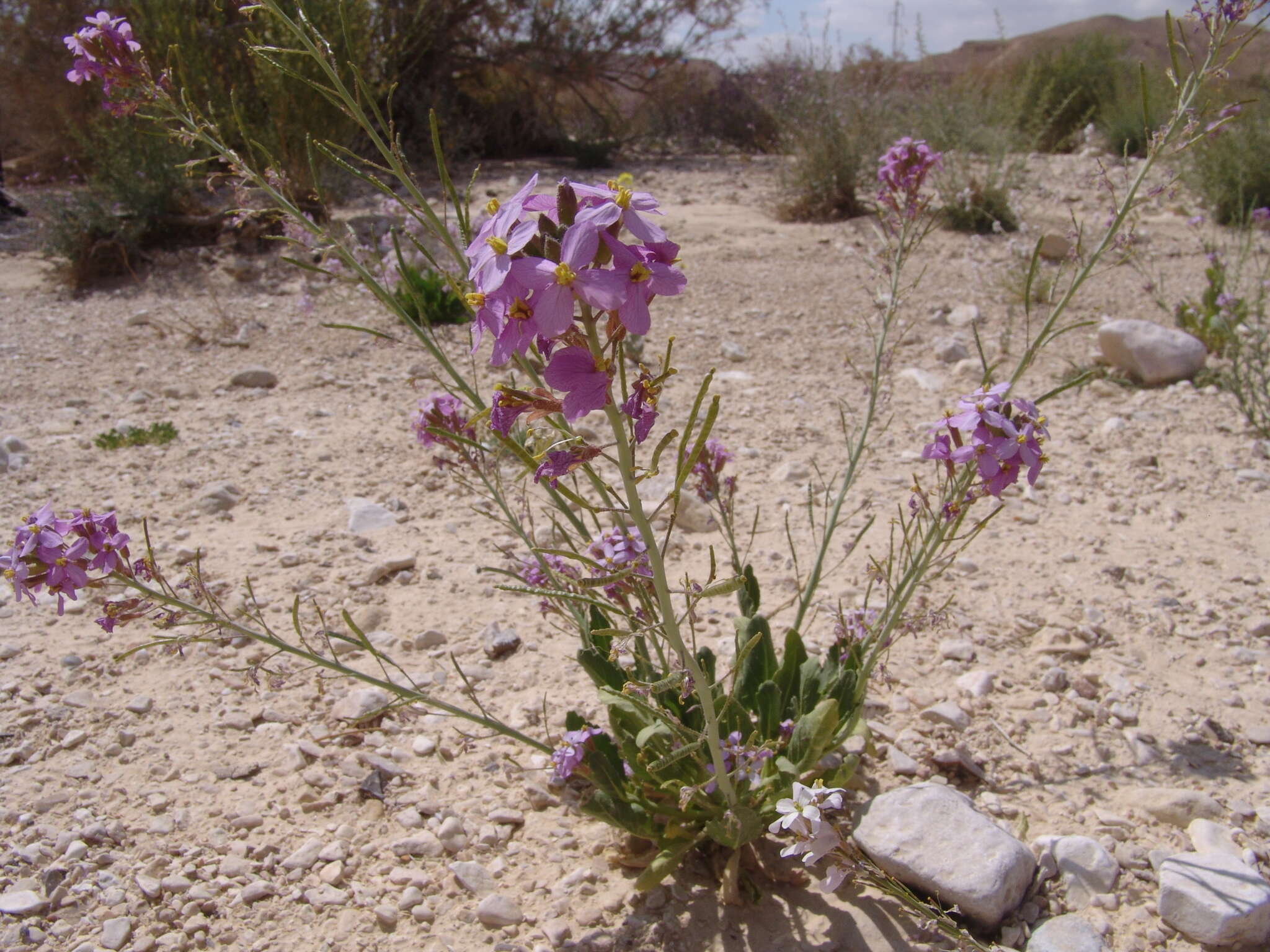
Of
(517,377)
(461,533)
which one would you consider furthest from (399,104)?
(461,533)

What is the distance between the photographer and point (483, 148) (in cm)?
1258

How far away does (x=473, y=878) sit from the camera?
6.98ft

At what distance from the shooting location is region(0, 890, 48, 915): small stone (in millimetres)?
1967

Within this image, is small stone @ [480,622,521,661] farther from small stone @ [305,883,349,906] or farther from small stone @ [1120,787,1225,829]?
small stone @ [1120,787,1225,829]

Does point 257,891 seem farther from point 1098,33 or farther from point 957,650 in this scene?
point 1098,33

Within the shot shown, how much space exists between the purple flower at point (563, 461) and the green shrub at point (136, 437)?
3.84 meters

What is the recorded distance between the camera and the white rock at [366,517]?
144 inches

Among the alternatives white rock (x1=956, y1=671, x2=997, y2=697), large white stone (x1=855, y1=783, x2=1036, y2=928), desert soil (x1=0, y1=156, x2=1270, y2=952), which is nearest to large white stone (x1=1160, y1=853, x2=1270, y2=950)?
desert soil (x1=0, y1=156, x2=1270, y2=952)

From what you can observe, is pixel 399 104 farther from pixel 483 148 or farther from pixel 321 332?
pixel 321 332

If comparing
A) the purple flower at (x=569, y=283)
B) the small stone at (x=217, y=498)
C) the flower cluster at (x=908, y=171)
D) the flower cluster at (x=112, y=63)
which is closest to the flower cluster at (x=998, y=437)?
the purple flower at (x=569, y=283)

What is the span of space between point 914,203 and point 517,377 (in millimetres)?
2197

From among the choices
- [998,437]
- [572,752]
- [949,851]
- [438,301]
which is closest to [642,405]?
[998,437]

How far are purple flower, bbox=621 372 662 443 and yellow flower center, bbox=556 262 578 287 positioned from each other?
0.18m

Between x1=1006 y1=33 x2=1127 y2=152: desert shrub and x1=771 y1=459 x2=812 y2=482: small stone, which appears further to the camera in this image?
x1=1006 y1=33 x2=1127 y2=152: desert shrub
